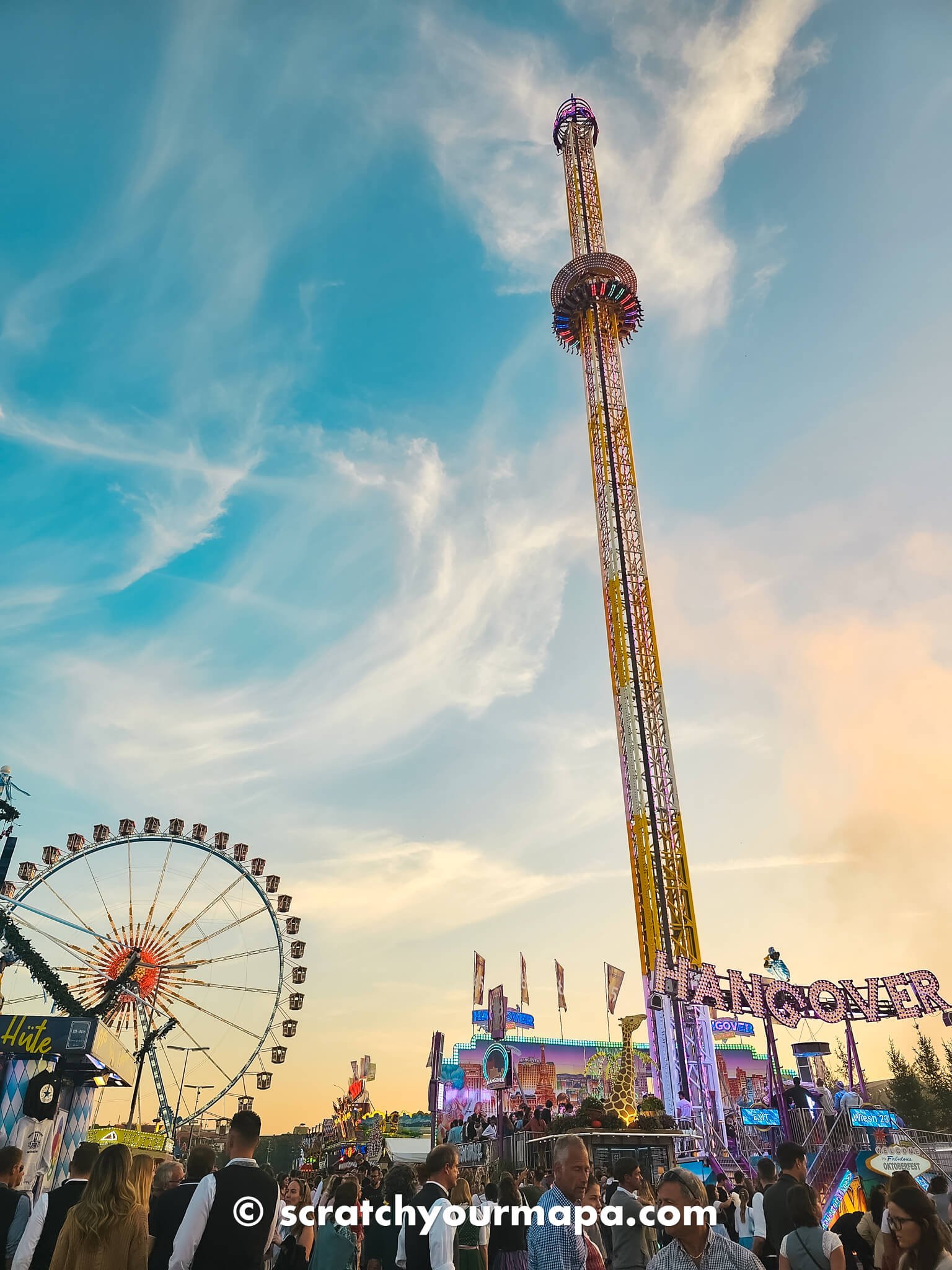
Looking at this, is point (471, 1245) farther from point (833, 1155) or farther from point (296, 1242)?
point (833, 1155)

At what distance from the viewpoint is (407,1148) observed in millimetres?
48375

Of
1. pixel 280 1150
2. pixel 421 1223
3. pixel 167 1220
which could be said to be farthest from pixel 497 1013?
pixel 280 1150

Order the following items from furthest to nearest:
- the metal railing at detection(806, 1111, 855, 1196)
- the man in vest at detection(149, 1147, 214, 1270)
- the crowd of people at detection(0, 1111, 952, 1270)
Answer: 1. the metal railing at detection(806, 1111, 855, 1196)
2. the man in vest at detection(149, 1147, 214, 1270)
3. the crowd of people at detection(0, 1111, 952, 1270)

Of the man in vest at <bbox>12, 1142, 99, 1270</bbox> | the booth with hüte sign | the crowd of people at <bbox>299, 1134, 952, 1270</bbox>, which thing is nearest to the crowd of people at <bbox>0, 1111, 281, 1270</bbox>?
the man in vest at <bbox>12, 1142, 99, 1270</bbox>

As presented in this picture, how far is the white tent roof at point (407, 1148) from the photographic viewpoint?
45781mm

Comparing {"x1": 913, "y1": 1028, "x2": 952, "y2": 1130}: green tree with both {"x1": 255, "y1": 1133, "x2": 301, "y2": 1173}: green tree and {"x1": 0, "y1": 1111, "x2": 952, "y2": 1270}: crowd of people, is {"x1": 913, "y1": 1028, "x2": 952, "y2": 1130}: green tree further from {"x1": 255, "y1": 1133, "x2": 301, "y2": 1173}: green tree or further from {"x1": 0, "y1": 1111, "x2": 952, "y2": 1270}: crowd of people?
{"x1": 255, "y1": 1133, "x2": 301, "y2": 1173}: green tree

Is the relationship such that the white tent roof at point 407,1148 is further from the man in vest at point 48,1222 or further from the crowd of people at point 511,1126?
the man in vest at point 48,1222

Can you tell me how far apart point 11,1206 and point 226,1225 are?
2205mm

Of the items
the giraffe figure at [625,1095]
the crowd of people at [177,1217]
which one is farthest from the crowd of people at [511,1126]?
the crowd of people at [177,1217]

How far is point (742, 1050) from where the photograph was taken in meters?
89.0

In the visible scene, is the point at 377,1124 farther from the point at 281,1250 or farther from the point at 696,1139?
the point at 281,1250

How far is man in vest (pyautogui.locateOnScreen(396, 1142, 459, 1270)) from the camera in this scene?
590 cm

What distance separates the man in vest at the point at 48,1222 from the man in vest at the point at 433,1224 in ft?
8.02

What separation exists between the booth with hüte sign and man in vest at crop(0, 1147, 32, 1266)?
22.1 m
